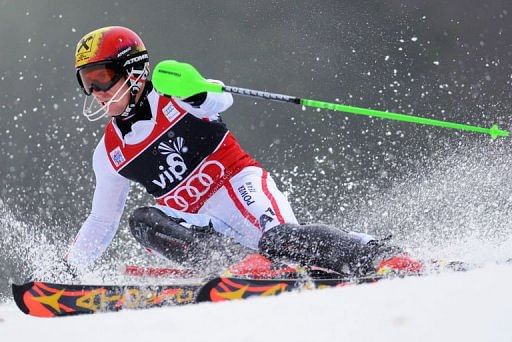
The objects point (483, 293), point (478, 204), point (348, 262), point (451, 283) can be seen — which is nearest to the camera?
point (483, 293)

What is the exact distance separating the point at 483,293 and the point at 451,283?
0.14 m

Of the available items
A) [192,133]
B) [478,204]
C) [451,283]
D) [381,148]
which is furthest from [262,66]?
[451,283]

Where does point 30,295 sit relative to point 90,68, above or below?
below

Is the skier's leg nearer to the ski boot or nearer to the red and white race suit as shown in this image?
the red and white race suit

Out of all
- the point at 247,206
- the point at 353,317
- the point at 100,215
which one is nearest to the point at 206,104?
the point at 247,206

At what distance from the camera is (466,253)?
3.39 m

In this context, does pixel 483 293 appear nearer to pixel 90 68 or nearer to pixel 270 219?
pixel 270 219

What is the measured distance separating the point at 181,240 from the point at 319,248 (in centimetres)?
66

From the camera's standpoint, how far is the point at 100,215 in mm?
3365

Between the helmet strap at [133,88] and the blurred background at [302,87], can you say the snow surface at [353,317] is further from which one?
the blurred background at [302,87]

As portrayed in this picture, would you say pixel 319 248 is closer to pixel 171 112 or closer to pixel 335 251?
pixel 335 251

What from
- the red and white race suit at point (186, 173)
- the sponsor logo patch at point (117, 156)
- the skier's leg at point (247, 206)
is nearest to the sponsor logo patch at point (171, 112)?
the red and white race suit at point (186, 173)

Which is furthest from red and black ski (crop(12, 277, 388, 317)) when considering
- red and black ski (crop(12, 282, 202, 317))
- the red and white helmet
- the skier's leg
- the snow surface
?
the red and white helmet

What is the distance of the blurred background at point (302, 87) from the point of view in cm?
619
